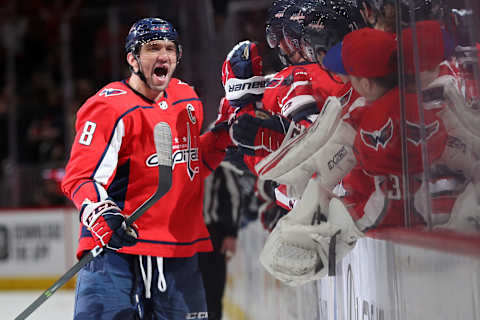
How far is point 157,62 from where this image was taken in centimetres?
214

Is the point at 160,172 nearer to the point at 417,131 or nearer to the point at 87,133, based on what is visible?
the point at 87,133

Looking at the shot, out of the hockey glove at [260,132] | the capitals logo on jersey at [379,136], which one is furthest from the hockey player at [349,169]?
the hockey glove at [260,132]

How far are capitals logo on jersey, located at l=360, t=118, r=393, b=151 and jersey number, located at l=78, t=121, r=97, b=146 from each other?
2.67 ft

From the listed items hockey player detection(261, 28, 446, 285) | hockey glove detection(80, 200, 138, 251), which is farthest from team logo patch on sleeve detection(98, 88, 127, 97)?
hockey player detection(261, 28, 446, 285)

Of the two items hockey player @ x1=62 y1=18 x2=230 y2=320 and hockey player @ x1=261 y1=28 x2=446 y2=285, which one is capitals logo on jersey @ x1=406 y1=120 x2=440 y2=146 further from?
hockey player @ x1=62 y1=18 x2=230 y2=320

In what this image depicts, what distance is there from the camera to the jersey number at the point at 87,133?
2.08 m

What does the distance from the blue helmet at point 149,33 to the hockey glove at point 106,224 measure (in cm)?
46

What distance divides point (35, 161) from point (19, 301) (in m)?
1.46

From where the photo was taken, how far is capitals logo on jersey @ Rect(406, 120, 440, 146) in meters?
1.30

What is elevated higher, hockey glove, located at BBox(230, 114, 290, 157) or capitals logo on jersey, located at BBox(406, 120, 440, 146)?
hockey glove, located at BBox(230, 114, 290, 157)

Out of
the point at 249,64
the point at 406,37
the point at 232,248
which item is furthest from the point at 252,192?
the point at 406,37

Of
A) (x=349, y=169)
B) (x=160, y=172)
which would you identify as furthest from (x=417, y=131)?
(x=160, y=172)

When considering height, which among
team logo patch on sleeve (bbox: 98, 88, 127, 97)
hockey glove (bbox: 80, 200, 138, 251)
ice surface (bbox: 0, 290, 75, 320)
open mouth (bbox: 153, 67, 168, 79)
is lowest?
ice surface (bbox: 0, 290, 75, 320)

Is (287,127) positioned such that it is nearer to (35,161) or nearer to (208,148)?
(208,148)
